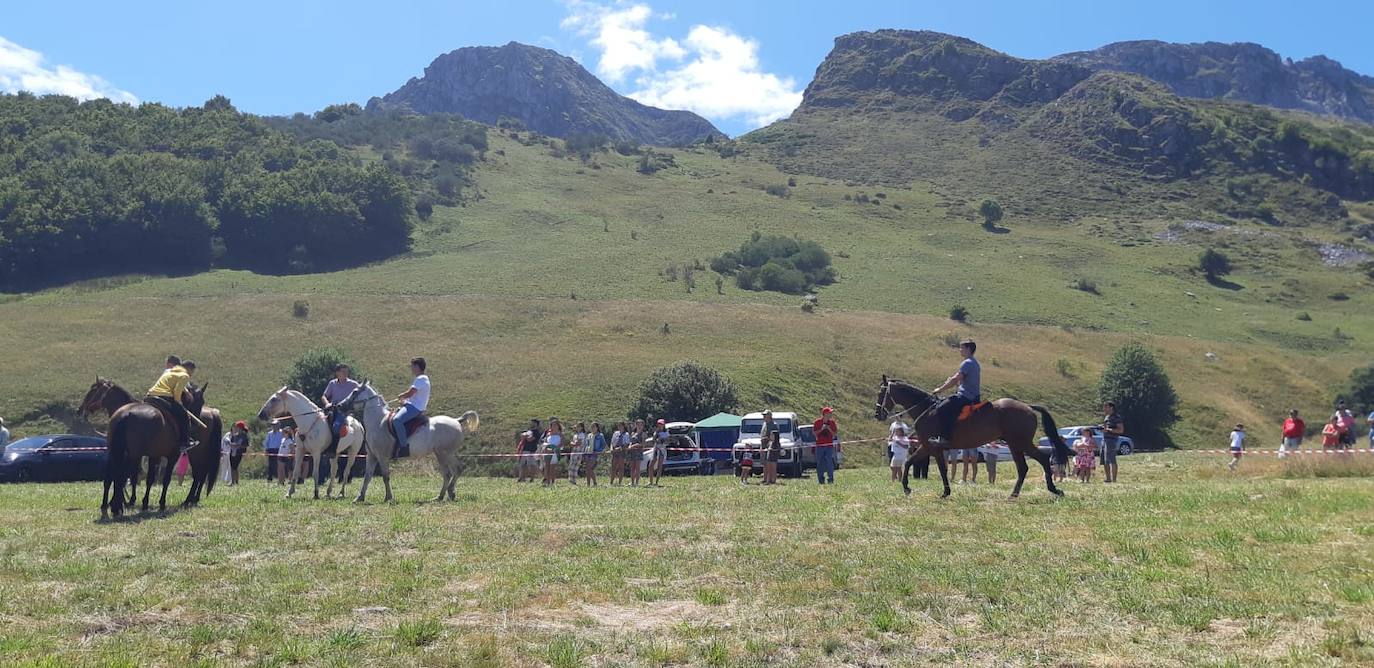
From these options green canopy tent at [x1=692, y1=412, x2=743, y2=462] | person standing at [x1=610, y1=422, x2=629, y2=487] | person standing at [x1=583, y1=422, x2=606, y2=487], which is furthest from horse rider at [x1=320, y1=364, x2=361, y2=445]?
green canopy tent at [x1=692, y1=412, x2=743, y2=462]

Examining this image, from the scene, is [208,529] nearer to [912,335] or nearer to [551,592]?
[551,592]

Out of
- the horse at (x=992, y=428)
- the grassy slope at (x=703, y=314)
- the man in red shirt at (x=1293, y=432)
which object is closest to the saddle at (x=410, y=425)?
the horse at (x=992, y=428)

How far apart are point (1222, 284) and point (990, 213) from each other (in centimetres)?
2636

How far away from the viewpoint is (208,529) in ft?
45.2

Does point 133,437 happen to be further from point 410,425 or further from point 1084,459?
point 1084,459

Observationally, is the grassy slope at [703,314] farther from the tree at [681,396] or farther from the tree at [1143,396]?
the tree at [1143,396]

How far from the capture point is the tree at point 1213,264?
98.2m

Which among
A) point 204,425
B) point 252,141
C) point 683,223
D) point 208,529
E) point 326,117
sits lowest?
point 208,529

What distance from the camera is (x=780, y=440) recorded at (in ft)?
129

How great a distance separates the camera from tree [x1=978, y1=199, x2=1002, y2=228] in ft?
380

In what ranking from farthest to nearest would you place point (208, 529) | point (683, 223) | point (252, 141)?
1. point (252, 141)
2. point (683, 223)
3. point (208, 529)

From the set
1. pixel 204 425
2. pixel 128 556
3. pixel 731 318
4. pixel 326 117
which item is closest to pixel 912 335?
pixel 731 318

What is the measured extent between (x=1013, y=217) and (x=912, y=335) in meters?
60.1

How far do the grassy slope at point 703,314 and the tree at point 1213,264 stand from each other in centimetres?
133
